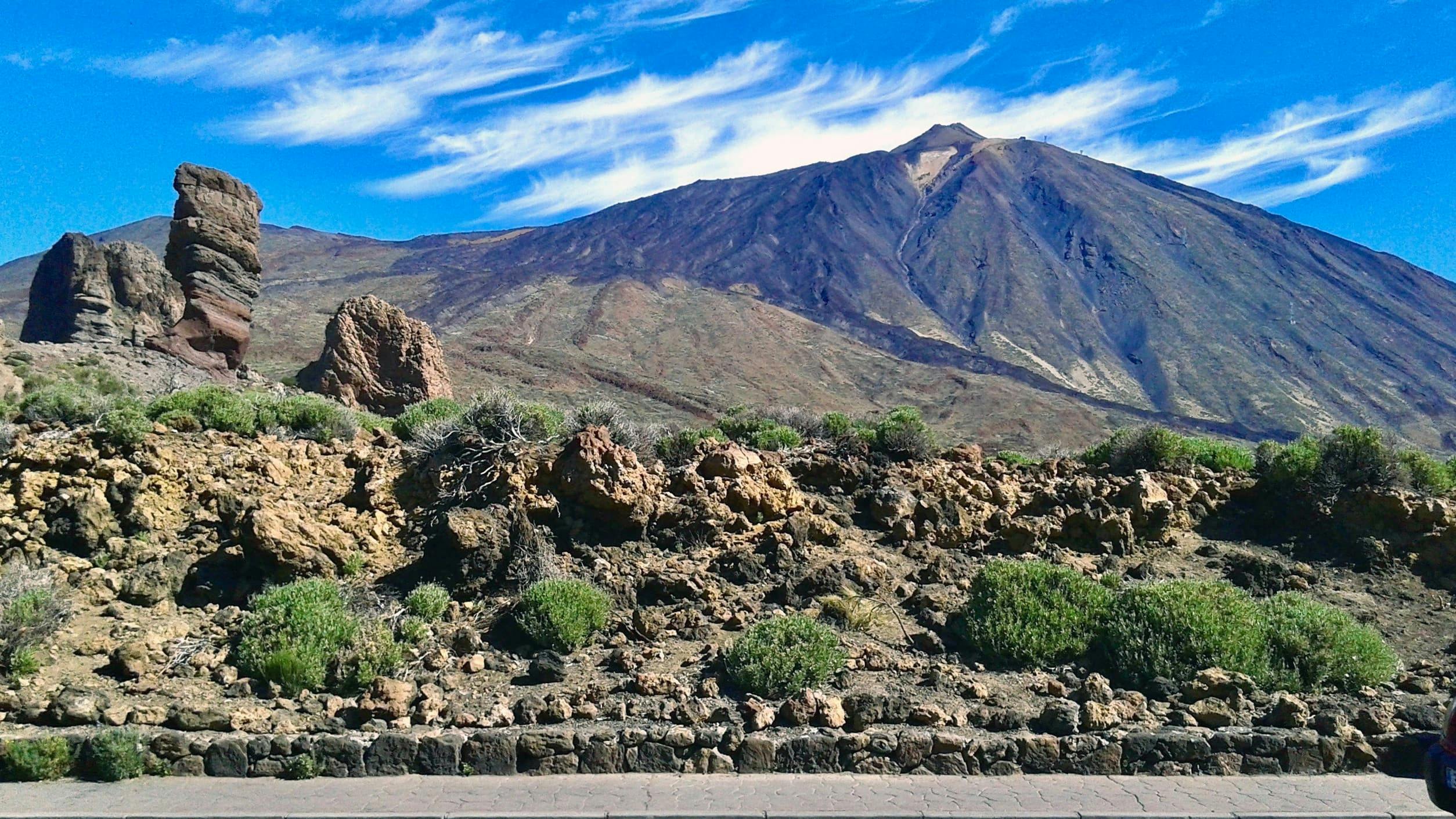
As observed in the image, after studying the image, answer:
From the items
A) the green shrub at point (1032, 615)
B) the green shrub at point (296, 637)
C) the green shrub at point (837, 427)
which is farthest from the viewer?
the green shrub at point (837, 427)

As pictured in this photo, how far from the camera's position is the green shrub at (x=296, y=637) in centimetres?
616

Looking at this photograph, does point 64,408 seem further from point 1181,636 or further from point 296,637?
point 1181,636

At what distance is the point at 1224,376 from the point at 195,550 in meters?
82.7

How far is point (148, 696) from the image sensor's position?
601 cm

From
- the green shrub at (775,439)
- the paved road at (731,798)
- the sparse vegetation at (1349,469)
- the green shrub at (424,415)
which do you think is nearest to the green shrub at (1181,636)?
the paved road at (731,798)

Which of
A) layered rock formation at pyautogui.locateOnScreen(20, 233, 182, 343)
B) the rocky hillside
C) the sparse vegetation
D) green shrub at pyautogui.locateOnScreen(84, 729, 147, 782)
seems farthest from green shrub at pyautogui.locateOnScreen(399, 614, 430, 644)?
the rocky hillside

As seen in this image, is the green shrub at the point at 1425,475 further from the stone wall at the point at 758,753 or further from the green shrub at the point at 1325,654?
the stone wall at the point at 758,753

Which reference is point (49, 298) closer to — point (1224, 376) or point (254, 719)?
point (254, 719)

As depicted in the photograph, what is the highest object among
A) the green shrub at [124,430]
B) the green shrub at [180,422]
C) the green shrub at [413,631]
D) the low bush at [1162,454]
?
the green shrub at [180,422]

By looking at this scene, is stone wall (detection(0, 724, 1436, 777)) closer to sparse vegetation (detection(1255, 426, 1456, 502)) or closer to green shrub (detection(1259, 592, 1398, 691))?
green shrub (detection(1259, 592, 1398, 691))

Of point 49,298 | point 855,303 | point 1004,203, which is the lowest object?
point 49,298

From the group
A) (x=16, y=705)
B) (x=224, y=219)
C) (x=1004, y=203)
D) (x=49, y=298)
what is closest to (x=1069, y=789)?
(x=16, y=705)

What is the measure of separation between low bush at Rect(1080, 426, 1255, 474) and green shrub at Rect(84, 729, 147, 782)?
9297mm

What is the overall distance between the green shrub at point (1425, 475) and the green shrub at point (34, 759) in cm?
1123
